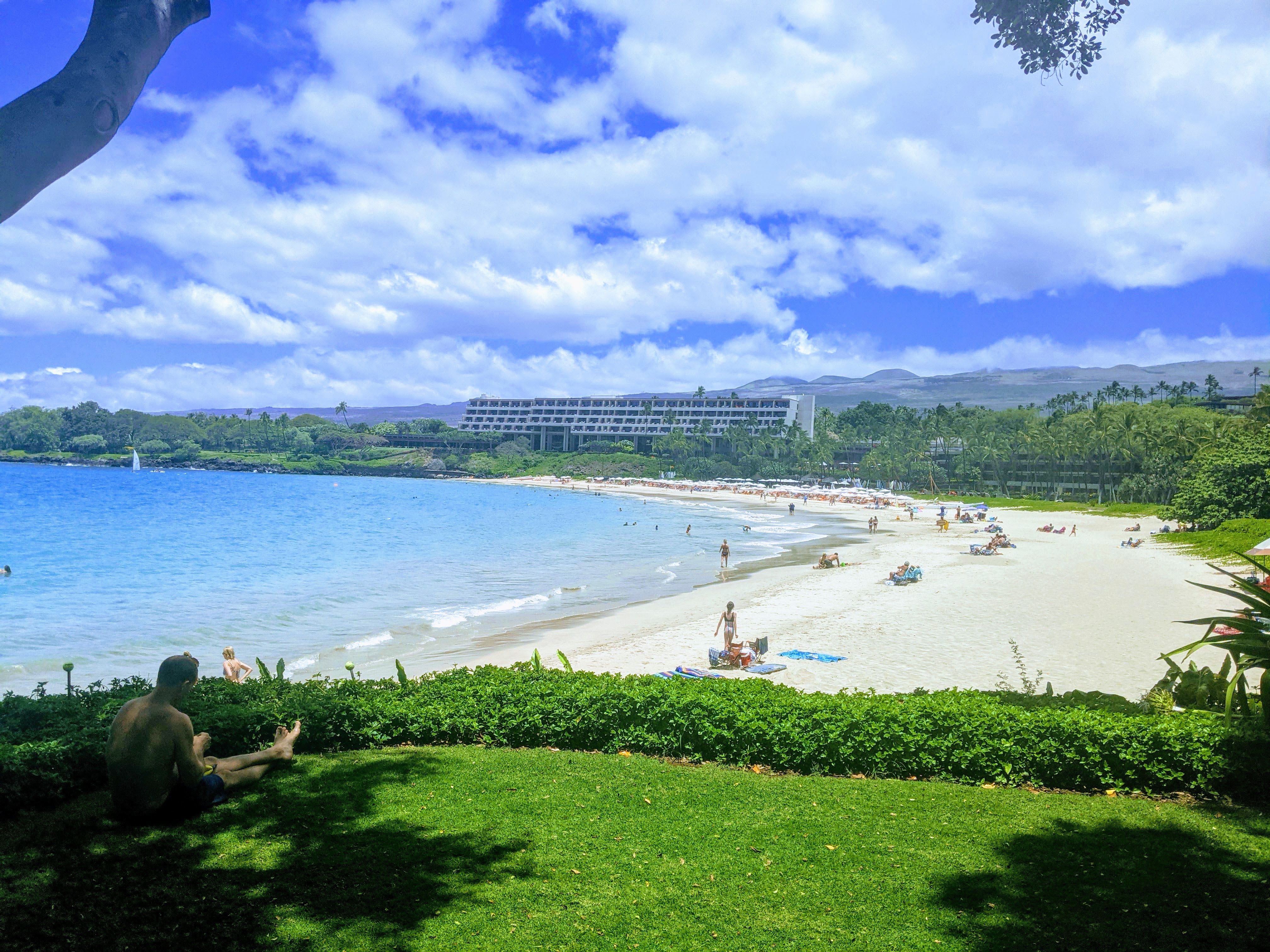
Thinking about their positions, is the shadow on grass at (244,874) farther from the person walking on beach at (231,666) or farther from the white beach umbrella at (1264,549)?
the white beach umbrella at (1264,549)

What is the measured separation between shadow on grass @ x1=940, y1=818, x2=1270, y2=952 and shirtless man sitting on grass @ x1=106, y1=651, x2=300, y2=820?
4310mm

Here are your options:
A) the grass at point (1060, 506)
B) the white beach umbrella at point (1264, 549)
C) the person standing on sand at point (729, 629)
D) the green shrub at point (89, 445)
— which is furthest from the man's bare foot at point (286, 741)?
the green shrub at point (89, 445)

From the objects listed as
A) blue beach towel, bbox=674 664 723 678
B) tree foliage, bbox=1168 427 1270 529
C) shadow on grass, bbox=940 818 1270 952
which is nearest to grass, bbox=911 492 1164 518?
tree foliage, bbox=1168 427 1270 529

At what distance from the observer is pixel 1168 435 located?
227 feet

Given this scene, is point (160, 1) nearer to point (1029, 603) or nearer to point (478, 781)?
point (478, 781)

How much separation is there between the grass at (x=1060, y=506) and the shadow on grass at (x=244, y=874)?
6595cm

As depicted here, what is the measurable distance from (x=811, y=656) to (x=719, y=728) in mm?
9364

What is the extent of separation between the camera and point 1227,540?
32.3 metres

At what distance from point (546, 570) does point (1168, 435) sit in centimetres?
6238

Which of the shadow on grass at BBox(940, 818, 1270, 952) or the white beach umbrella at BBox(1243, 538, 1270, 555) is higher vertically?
the white beach umbrella at BBox(1243, 538, 1270, 555)

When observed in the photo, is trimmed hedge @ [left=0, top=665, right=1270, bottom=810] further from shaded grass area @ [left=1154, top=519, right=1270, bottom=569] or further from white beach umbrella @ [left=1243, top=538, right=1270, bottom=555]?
→ shaded grass area @ [left=1154, top=519, right=1270, bottom=569]

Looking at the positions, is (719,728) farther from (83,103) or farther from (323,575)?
(323,575)

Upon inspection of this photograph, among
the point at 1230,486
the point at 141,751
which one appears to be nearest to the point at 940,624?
the point at 141,751

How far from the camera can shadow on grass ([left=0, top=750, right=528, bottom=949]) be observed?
141 inches
